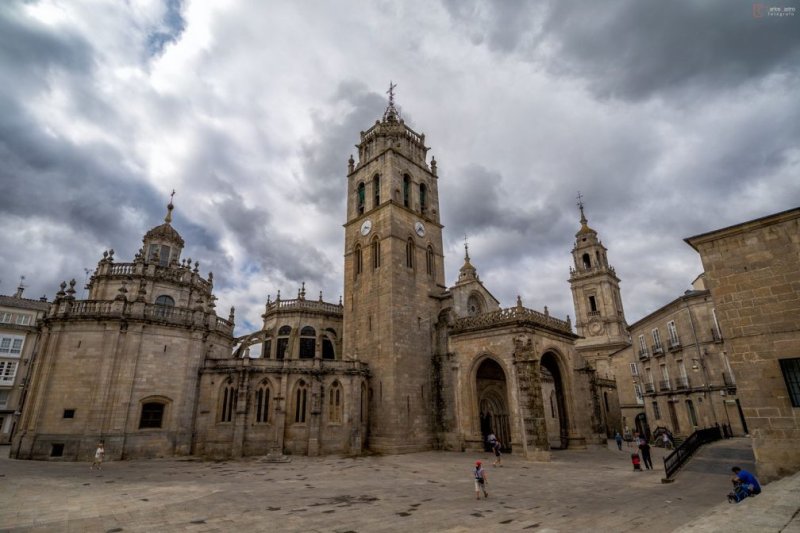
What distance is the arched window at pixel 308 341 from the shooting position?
119 ft

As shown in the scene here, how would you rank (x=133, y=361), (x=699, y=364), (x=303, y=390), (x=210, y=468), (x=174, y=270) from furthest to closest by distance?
(x=174, y=270), (x=699, y=364), (x=303, y=390), (x=133, y=361), (x=210, y=468)

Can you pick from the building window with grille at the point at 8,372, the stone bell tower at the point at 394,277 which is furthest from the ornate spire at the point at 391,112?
the building window with grille at the point at 8,372

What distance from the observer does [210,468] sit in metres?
19.8

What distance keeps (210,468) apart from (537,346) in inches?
816

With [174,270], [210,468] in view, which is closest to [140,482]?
[210,468]

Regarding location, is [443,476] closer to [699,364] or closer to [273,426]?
→ [273,426]

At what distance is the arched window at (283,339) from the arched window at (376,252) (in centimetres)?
1103

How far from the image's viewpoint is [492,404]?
103ft

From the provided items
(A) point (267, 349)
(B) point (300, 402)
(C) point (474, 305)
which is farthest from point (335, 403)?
(C) point (474, 305)

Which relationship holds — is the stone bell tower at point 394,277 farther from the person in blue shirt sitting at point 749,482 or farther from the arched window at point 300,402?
the person in blue shirt sitting at point 749,482

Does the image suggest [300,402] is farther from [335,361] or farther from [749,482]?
[749,482]

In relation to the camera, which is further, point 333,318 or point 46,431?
point 333,318

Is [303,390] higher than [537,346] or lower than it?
lower

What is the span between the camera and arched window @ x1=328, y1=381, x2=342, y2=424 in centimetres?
2657
